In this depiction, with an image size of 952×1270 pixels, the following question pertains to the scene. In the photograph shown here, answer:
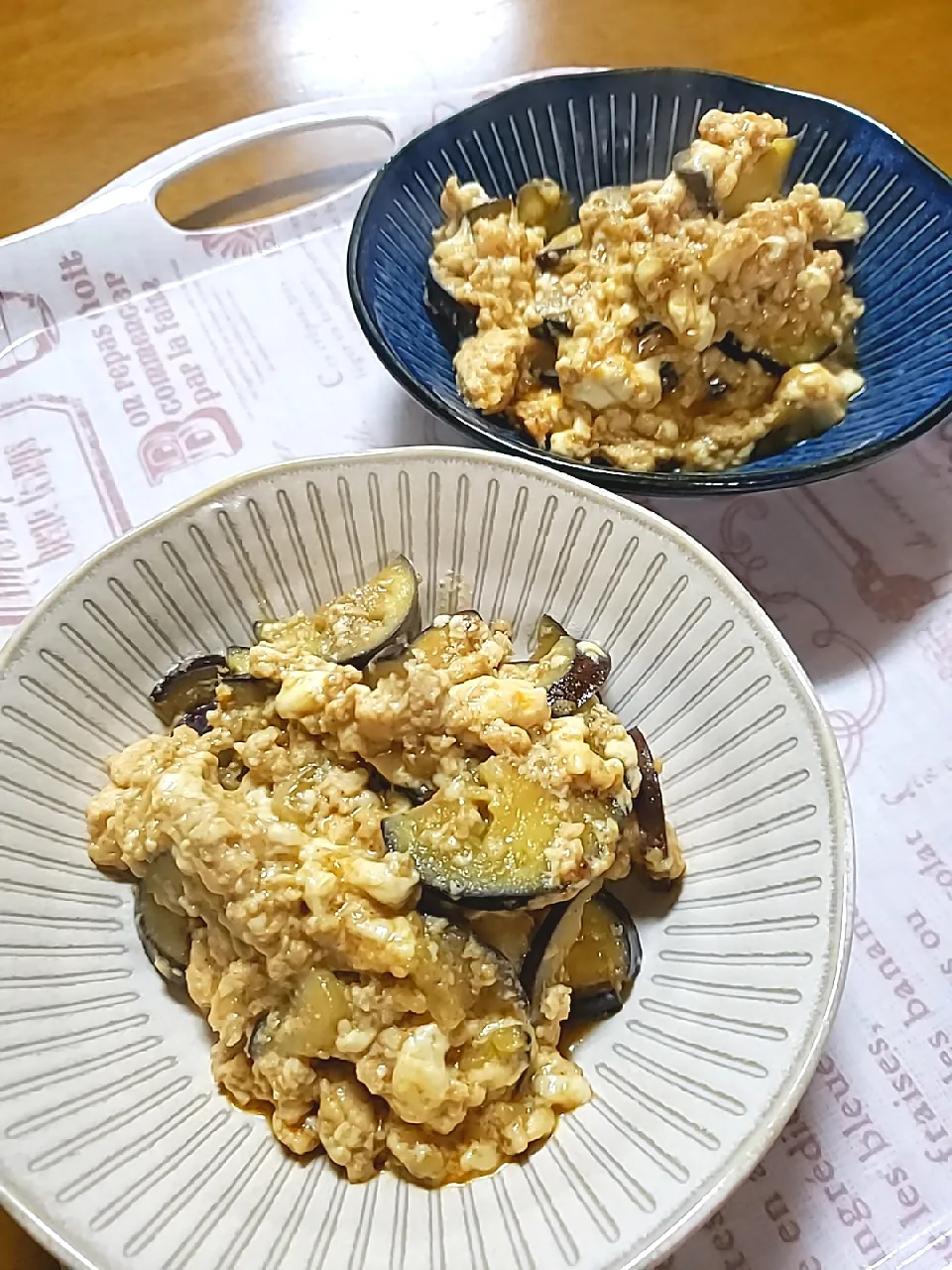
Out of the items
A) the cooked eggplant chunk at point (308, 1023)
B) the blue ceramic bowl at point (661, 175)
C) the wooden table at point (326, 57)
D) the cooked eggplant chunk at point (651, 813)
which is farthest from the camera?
the wooden table at point (326, 57)

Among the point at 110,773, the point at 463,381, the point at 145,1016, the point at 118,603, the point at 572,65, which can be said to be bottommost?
the point at 145,1016

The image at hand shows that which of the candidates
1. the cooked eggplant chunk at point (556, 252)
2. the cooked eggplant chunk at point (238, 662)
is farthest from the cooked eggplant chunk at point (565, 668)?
the cooked eggplant chunk at point (556, 252)

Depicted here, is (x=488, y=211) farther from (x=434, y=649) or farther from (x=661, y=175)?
(x=434, y=649)

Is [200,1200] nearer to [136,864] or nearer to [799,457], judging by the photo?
[136,864]

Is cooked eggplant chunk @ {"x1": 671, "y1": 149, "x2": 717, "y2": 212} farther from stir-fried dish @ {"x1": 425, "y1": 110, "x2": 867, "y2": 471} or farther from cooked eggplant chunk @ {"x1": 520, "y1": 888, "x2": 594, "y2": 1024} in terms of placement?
cooked eggplant chunk @ {"x1": 520, "y1": 888, "x2": 594, "y2": 1024}

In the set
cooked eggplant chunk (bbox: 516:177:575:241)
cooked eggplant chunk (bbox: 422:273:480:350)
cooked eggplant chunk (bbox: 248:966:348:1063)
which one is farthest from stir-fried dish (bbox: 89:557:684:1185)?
cooked eggplant chunk (bbox: 516:177:575:241)

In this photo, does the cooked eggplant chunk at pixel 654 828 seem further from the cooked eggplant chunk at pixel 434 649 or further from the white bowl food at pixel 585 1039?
the cooked eggplant chunk at pixel 434 649

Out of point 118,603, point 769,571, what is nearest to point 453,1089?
point 118,603
